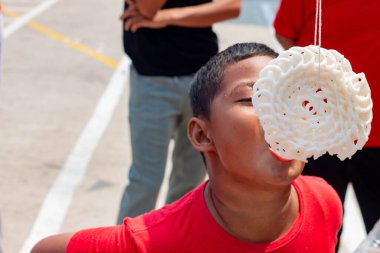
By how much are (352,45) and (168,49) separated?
1.00m

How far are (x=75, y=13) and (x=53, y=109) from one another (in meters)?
5.11

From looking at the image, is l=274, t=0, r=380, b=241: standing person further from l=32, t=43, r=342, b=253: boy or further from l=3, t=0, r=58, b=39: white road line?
l=3, t=0, r=58, b=39: white road line

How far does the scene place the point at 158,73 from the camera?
376 centimetres

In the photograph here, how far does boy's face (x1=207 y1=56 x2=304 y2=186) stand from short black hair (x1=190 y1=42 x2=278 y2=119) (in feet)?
0.08

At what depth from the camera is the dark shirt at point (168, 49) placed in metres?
3.76

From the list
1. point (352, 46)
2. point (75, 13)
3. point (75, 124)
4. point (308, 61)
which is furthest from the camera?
point (75, 13)

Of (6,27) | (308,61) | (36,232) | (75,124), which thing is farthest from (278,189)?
(6,27)

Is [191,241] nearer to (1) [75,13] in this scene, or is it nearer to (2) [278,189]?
(2) [278,189]

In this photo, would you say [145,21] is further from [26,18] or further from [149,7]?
[26,18]

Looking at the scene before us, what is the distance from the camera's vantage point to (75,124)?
6.82m

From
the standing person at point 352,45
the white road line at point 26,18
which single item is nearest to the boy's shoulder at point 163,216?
the standing person at point 352,45

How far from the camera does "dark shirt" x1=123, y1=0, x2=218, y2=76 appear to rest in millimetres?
3756

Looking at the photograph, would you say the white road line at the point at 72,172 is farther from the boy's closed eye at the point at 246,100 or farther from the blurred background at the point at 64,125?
the boy's closed eye at the point at 246,100

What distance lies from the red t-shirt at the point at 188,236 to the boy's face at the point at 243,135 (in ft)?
0.53
